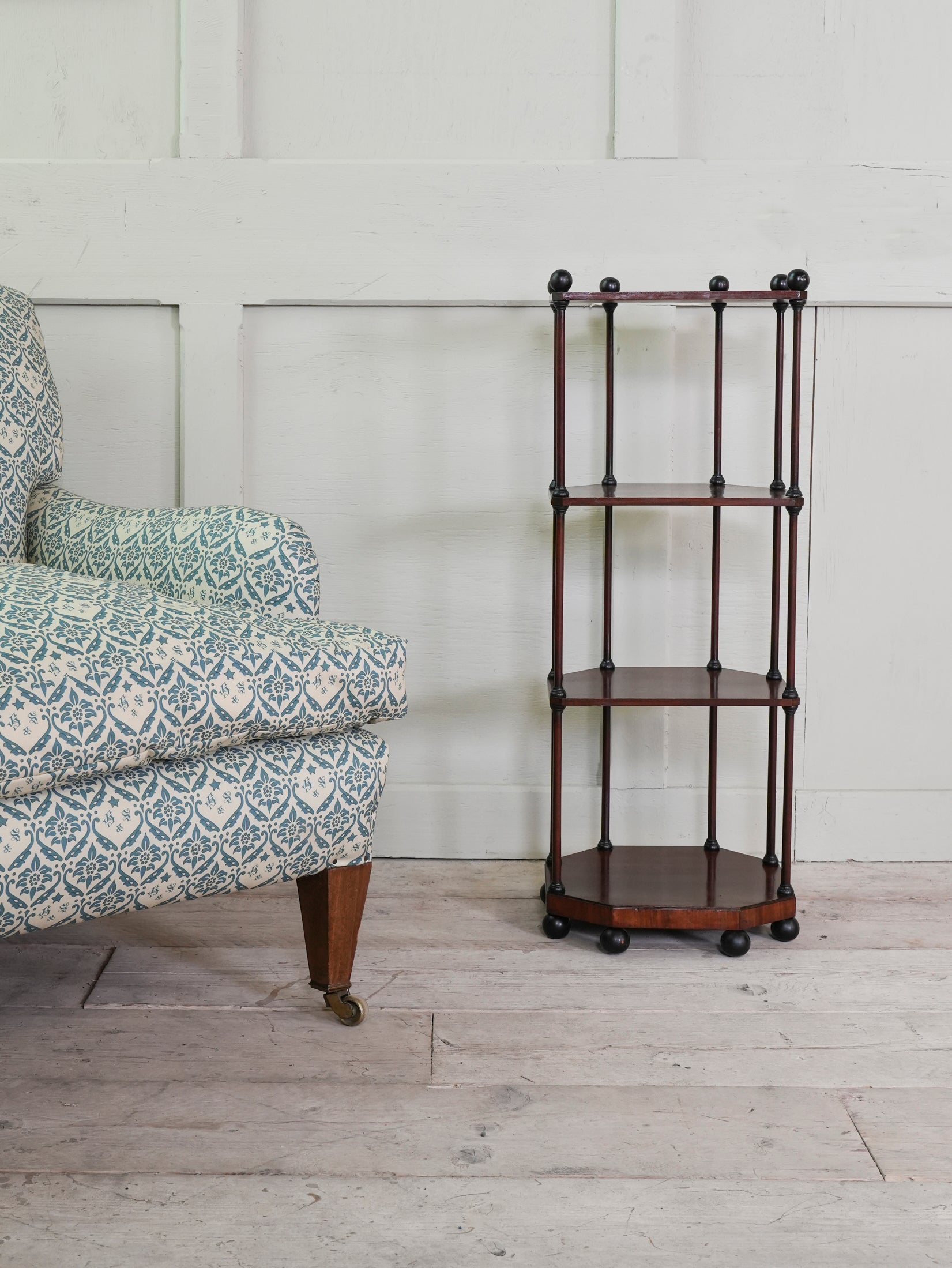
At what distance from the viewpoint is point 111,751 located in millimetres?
1086

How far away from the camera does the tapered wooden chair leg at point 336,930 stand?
1.30 meters

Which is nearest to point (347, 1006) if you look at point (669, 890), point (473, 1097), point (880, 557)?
point (473, 1097)

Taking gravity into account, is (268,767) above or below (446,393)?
below

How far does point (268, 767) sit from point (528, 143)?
3.97 ft

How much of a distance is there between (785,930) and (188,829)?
859mm

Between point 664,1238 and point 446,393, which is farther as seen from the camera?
point 446,393

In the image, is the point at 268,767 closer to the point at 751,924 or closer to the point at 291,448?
the point at 751,924

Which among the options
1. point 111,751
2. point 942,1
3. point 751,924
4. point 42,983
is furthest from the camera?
point 942,1

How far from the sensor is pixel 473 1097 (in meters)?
1.16

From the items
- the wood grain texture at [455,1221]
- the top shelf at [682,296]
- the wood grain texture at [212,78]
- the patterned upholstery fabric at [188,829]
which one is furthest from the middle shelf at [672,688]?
the wood grain texture at [212,78]

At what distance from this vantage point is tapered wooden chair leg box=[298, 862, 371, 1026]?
4.27 feet

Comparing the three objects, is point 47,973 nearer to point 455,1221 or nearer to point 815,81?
point 455,1221

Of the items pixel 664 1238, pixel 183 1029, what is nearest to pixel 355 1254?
pixel 664 1238

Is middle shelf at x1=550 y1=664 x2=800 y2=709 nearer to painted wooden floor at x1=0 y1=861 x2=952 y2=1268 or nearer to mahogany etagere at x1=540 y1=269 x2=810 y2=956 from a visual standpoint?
mahogany etagere at x1=540 y1=269 x2=810 y2=956
